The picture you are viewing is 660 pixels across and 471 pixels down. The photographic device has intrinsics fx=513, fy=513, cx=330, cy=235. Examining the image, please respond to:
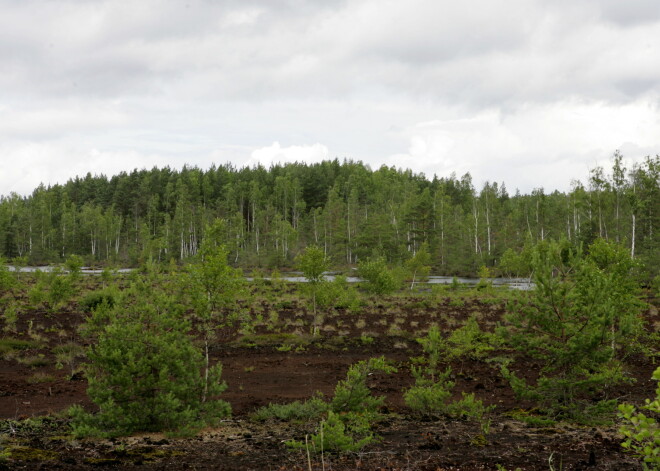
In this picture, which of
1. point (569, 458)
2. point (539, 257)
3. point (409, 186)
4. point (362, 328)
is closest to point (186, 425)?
point (569, 458)

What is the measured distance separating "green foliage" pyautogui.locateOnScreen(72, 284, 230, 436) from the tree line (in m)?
A: 37.3

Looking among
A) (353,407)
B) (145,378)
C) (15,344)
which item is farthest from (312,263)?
(145,378)

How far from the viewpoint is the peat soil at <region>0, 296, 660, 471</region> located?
738 centimetres

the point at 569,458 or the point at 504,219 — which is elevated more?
the point at 504,219

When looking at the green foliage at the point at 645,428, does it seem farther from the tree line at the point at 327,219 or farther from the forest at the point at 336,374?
the tree line at the point at 327,219

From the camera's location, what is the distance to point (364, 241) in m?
68.5

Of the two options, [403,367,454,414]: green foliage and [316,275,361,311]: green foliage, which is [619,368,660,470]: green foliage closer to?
[403,367,454,414]: green foliage

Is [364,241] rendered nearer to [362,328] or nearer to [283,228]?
[283,228]

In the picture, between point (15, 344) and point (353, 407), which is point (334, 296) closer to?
point (15, 344)

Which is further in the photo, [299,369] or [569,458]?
[299,369]

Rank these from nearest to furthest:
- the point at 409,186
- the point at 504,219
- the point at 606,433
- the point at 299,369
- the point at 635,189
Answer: the point at 606,433 → the point at 299,369 → the point at 635,189 → the point at 504,219 → the point at 409,186

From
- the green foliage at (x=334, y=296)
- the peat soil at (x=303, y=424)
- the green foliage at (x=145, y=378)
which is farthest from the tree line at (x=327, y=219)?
the green foliage at (x=145, y=378)

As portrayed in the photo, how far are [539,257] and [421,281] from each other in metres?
41.3

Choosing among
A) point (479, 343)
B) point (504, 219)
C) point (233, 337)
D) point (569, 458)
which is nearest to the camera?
point (569, 458)
